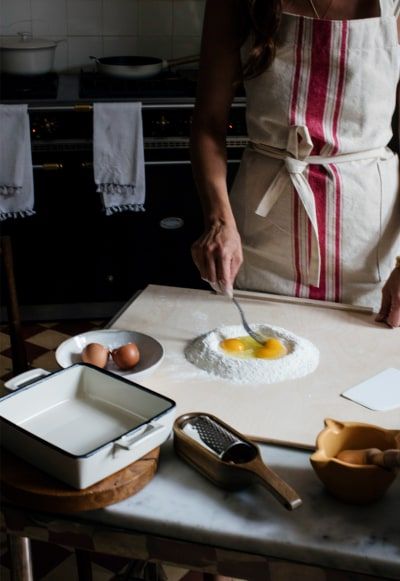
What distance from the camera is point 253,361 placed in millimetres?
1320

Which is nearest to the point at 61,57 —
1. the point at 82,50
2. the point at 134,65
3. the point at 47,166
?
the point at 82,50

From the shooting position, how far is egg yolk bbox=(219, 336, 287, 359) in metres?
1.35

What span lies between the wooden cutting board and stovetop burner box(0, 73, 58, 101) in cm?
170

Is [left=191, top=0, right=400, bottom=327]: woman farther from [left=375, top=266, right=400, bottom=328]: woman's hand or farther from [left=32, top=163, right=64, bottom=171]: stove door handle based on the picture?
[left=32, top=163, right=64, bottom=171]: stove door handle

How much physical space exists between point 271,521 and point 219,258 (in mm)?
587

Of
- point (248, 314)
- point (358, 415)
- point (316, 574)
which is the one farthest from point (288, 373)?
point (316, 574)

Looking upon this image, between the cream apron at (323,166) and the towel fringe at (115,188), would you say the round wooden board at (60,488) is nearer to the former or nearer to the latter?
the cream apron at (323,166)

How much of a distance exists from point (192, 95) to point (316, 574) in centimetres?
249

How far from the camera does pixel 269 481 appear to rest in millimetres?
958

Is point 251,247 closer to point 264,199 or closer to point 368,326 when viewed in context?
point 264,199

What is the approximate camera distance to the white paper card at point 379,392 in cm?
122

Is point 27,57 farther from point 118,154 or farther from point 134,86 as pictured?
point 118,154

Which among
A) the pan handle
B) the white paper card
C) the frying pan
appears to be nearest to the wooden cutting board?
the white paper card

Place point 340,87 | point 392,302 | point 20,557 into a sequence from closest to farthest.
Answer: point 20,557, point 392,302, point 340,87
